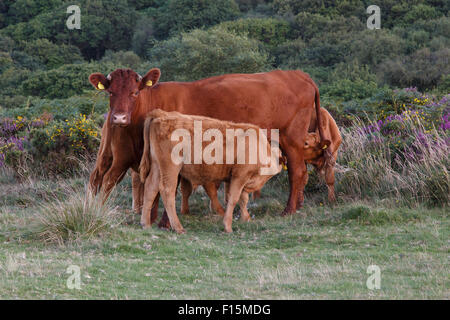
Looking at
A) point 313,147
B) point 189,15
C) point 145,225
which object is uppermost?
point 313,147

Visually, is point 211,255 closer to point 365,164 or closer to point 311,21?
point 365,164

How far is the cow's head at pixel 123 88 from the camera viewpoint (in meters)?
10.3

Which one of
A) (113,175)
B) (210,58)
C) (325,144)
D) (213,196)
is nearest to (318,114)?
(325,144)

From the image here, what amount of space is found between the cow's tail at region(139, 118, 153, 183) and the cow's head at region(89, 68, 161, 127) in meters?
0.30

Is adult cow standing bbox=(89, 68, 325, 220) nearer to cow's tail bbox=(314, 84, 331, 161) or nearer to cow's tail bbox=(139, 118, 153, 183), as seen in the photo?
cow's tail bbox=(314, 84, 331, 161)

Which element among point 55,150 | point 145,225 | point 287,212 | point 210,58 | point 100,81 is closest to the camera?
point 145,225

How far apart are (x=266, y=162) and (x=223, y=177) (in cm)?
69

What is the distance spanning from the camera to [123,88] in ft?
34.5

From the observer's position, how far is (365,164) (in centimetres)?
1278

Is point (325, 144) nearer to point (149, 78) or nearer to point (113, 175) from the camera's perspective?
point (149, 78)

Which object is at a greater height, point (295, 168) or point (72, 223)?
point (72, 223)

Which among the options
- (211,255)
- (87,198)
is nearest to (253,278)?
(211,255)

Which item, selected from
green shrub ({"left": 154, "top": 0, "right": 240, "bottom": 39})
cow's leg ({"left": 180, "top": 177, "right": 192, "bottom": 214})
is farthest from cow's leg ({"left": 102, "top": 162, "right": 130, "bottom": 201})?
green shrub ({"left": 154, "top": 0, "right": 240, "bottom": 39})

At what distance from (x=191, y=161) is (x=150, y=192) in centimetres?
78
